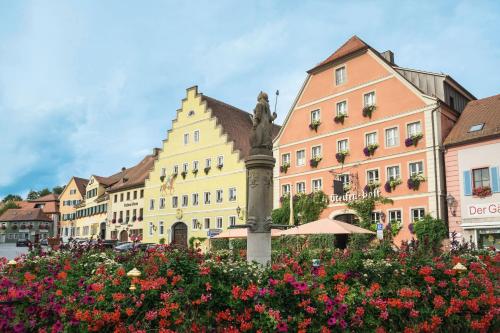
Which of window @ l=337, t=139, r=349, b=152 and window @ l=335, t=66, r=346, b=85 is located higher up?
window @ l=335, t=66, r=346, b=85

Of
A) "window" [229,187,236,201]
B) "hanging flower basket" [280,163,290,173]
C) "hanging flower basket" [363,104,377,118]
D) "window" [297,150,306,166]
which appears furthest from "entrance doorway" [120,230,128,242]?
"hanging flower basket" [363,104,377,118]

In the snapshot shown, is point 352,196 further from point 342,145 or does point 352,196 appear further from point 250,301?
point 250,301

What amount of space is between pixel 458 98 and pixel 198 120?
2233cm

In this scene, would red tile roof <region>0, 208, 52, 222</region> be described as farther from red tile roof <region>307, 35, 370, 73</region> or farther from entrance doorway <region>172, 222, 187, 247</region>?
red tile roof <region>307, 35, 370, 73</region>

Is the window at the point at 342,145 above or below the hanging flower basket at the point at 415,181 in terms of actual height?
above

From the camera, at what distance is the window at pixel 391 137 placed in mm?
26562

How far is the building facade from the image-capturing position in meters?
49.9

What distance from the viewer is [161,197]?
4528 cm

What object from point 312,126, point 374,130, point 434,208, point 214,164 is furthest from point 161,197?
point 434,208

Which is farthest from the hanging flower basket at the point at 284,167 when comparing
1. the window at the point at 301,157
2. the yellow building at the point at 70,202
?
the yellow building at the point at 70,202

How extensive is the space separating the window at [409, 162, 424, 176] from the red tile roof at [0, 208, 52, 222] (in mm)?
83401

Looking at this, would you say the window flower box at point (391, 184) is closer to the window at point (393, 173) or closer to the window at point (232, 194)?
the window at point (393, 173)

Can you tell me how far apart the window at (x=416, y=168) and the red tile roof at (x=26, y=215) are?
8340 centimetres

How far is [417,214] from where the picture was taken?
24812mm
